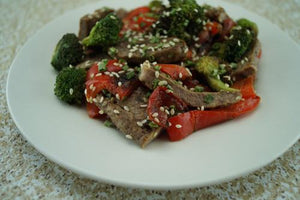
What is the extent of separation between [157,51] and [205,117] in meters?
0.78

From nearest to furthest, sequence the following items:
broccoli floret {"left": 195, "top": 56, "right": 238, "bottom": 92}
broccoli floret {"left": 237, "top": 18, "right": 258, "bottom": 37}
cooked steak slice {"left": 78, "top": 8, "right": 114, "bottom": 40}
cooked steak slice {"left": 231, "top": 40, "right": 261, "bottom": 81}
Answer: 1. broccoli floret {"left": 195, "top": 56, "right": 238, "bottom": 92}
2. cooked steak slice {"left": 231, "top": 40, "right": 261, "bottom": 81}
3. broccoli floret {"left": 237, "top": 18, "right": 258, "bottom": 37}
4. cooked steak slice {"left": 78, "top": 8, "right": 114, "bottom": 40}

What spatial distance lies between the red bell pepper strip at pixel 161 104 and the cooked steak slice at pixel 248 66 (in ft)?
2.47

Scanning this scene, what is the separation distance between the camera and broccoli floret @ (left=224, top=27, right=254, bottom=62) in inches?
136

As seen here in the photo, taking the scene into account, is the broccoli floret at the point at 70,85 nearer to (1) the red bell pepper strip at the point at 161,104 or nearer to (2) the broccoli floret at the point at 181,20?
(1) the red bell pepper strip at the point at 161,104

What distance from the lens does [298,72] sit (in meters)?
3.26

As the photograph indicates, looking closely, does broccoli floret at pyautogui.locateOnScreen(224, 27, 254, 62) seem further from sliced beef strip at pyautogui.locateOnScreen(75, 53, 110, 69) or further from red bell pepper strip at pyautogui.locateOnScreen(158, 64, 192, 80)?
sliced beef strip at pyautogui.locateOnScreen(75, 53, 110, 69)

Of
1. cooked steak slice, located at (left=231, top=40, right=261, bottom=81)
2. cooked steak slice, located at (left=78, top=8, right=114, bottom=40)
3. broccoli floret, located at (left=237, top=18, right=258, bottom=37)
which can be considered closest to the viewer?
cooked steak slice, located at (left=231, top=40, right=261, bottom=81)

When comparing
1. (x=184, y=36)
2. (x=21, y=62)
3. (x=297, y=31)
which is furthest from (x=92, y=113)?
(x=297, y=31)

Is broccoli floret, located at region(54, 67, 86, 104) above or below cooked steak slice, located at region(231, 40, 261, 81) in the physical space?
below

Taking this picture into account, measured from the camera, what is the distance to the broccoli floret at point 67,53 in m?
3.43

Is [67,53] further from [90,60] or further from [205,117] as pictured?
[205,117]

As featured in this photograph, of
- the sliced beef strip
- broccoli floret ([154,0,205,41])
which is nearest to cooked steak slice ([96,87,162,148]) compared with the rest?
the sliced beef strip

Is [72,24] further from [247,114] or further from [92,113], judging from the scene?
[247,114]

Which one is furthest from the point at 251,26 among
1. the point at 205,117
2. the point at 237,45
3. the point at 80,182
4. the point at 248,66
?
the point at 80,182
